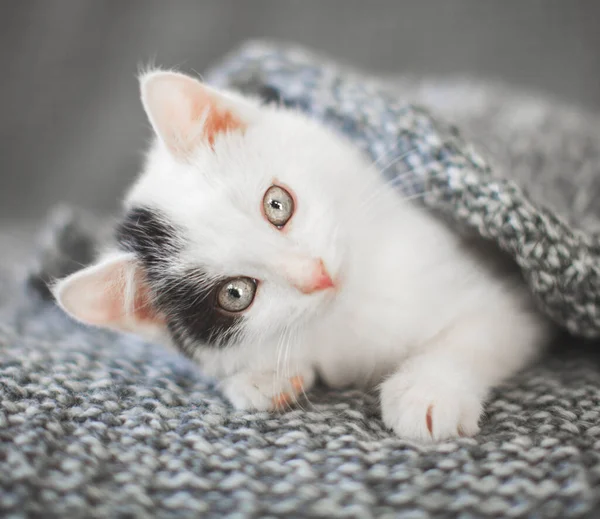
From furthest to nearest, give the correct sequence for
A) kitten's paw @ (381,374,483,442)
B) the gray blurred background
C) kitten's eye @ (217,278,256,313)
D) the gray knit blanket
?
the gray blurred background → kitten's eye @ (217,278,256,313) → kitten's paw @ (381,374,483,442) → the gray knit blanket

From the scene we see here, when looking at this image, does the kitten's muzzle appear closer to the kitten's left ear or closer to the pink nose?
the pink nose

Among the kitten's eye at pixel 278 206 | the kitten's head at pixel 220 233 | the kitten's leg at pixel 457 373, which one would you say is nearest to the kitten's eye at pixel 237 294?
the kitten's head at pixel 220 233

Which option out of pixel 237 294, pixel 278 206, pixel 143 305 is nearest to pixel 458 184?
pixel 278 206

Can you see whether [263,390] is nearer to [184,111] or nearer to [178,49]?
[184,111]

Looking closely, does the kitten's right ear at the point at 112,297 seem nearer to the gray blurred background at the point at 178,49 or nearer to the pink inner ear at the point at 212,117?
the pink inner ear at the point at 212,117

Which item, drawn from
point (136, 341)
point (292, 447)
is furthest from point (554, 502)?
point (136, 341)

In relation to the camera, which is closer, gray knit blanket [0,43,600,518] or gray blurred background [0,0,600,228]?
gray knit blanket [0,43,600,518]

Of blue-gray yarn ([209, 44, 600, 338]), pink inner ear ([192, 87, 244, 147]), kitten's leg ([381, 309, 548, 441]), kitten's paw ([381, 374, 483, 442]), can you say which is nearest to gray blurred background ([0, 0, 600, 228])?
blue-gray yarn ([209, 44, 600, 338])
